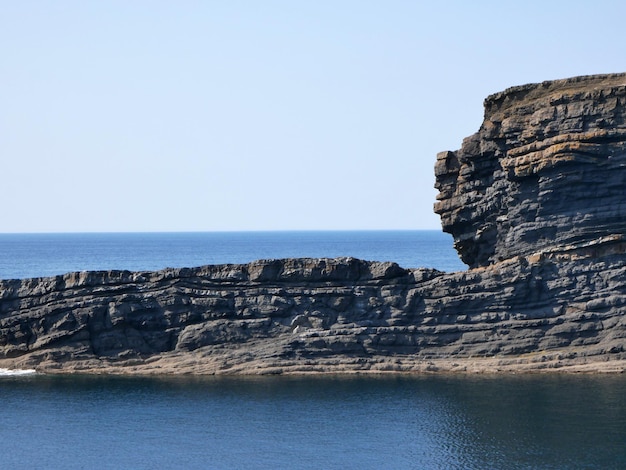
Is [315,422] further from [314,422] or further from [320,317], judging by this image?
[320,317]

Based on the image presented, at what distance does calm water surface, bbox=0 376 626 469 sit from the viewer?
5716 cm

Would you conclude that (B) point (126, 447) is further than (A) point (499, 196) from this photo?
No

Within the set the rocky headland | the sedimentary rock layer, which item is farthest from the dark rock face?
the sedimentary rock layer

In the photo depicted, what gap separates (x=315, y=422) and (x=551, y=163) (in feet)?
79.5

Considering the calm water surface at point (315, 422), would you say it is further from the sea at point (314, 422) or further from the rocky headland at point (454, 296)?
the rocky headland at point (454, 296)

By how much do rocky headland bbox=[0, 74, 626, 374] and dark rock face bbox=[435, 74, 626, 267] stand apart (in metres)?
0.10

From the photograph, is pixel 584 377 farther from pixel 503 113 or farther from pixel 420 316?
pixel 503 113

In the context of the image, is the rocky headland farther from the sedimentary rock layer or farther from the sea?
the sea

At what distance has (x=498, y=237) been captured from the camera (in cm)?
8050

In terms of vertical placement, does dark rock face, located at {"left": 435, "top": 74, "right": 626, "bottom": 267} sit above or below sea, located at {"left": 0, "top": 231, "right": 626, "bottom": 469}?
above

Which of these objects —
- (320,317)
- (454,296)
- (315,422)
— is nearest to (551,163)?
(454,296)

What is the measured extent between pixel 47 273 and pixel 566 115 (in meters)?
128

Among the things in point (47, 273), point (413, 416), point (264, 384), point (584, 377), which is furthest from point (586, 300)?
point (47, 273)

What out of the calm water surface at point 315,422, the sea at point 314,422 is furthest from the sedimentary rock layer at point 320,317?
the calm water surface at point 315,422
